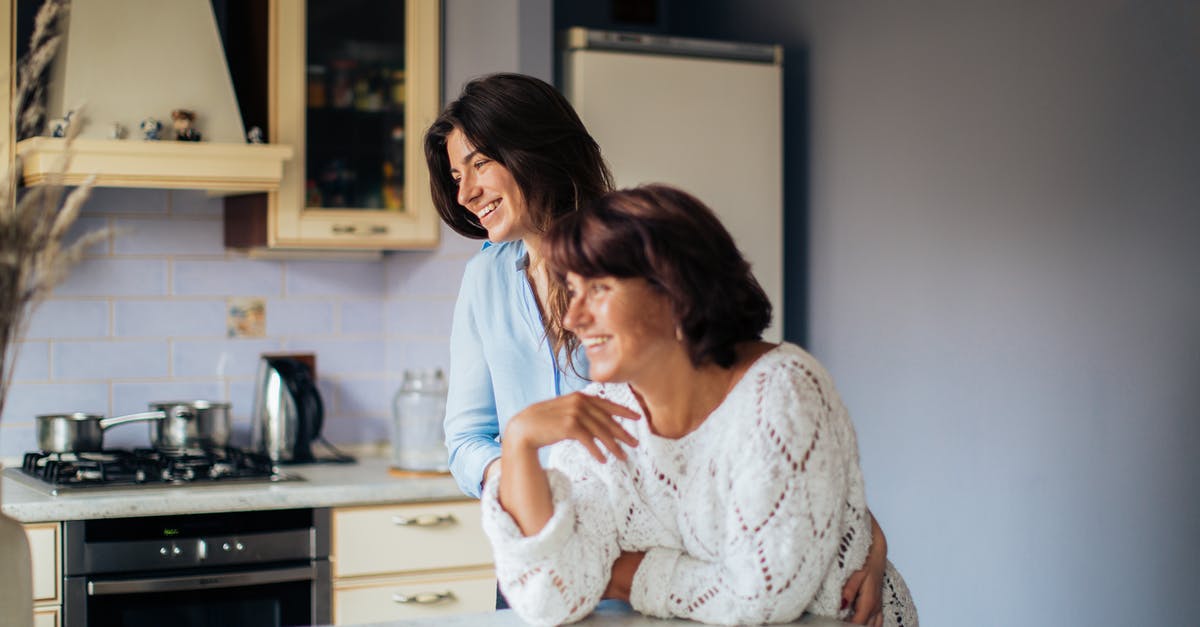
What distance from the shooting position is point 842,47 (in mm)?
3338

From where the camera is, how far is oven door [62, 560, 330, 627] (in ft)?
8.99

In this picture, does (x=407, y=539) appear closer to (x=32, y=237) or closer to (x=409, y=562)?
(x=409, y=562)

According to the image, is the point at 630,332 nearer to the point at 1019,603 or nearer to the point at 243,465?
the point at 1019,603

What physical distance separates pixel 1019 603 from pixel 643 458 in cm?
161

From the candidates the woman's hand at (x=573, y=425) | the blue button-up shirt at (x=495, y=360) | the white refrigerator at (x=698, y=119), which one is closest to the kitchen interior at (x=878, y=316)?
the white refrigerator at (x=698, y=119)

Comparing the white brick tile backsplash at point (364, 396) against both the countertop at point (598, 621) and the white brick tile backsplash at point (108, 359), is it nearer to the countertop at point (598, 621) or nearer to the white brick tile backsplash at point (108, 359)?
the white brick tile backsplash at point (108, 359)

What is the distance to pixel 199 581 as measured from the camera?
2.82 metres

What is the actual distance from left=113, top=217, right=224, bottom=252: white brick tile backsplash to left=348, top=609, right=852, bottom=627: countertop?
2224mm

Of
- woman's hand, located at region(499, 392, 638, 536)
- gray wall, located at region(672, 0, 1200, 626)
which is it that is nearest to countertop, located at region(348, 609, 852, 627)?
woman's hand, located at region(499, 392, 638, 536)

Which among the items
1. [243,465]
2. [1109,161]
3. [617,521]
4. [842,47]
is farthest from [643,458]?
[842,47]

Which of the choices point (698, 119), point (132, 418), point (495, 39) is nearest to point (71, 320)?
point (132, 418)

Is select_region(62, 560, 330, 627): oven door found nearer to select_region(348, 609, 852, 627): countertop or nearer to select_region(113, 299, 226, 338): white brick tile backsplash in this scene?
select_region(113, 299, 226, 338): white brick tile backsplash

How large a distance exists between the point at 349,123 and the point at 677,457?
83.7 inches

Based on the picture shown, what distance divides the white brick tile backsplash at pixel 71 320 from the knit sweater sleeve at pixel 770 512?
238 cm
